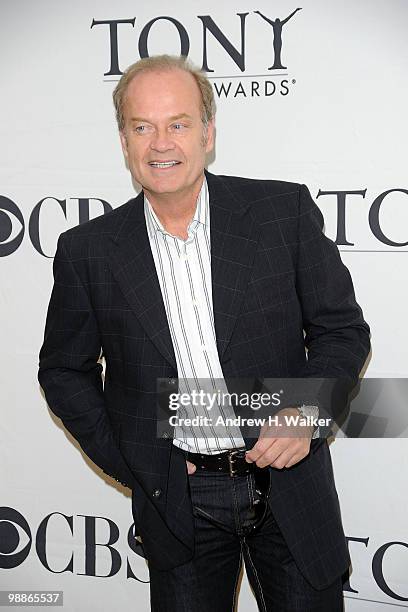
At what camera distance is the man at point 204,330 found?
5.80 feet

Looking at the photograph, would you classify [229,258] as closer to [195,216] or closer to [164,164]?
[195,216]

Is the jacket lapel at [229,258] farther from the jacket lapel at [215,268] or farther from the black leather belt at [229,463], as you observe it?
the black leather belt at [229,463]

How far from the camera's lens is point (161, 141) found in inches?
68.6

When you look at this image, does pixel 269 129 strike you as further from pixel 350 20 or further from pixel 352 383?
pixel 352 383

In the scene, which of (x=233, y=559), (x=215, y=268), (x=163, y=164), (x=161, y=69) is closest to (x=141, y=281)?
(x=215, y=268)

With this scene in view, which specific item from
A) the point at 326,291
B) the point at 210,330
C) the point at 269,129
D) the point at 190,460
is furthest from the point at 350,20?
the point at 190,460

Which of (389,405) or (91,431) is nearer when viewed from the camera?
(91,431)

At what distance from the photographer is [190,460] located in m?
1.84

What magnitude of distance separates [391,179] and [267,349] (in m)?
0.84

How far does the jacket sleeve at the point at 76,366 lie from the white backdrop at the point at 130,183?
0.68 meters

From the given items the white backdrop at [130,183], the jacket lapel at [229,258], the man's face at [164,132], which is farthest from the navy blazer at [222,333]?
the white backdrop at [130,183]

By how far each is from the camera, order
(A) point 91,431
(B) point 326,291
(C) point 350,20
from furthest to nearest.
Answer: (C) point 350,20 < (A) point 91,431 < (B) point 326,291

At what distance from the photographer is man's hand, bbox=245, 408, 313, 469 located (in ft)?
5.26

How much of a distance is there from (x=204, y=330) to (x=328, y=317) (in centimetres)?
30
